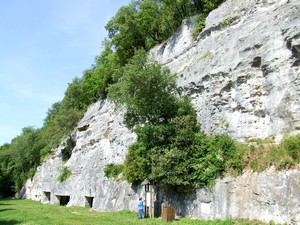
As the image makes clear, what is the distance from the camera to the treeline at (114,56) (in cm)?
3378

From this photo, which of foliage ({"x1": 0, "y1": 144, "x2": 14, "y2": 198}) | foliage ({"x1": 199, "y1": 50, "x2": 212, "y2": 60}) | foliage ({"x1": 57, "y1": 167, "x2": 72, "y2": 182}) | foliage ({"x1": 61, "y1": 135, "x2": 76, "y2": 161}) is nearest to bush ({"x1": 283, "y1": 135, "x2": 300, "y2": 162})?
foliage ({"x1": 199, "y1": 50, "x2": 212, "y2": 60})

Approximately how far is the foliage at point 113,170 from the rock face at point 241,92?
0.68 m

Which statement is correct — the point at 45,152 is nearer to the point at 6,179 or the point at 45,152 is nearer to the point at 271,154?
the point at 6,179

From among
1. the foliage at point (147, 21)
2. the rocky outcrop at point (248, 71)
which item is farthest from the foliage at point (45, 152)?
the rocky outcrop at point (248, 71)

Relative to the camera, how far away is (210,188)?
1786 centimetres

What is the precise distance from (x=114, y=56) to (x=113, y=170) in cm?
1597

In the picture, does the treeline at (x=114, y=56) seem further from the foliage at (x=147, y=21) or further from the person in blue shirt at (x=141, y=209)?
the person in blue shirt at (x=141, y=209)

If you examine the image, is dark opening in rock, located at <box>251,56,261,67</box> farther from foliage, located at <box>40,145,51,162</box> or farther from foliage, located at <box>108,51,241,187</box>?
foliage, located at <box>40,145,51,162</box>

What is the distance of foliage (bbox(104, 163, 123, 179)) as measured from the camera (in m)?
29.9

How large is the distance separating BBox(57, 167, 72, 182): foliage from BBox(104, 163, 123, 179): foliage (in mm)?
12181

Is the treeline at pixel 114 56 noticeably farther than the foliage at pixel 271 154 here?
Yes

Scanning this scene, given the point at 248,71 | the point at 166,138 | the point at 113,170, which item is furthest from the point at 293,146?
the point at 113,170

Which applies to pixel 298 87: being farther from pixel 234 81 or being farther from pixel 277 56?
pixel 234 81

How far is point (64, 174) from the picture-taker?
4266cm
